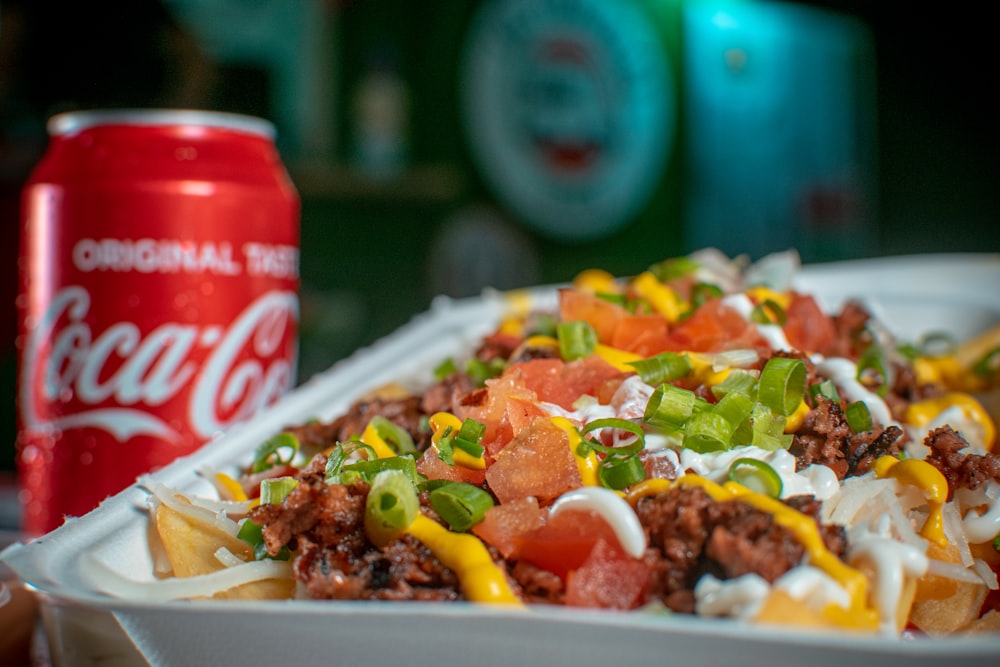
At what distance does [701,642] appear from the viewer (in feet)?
2.47

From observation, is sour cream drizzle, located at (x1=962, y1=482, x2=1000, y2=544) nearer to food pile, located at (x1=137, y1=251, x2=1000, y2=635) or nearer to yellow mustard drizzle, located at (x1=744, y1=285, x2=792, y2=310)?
food pile, located at (x1=137, y1=251, x2=1000, y2=635)

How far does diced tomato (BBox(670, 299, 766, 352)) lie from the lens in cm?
162

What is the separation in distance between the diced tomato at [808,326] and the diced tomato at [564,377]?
18.6 inches

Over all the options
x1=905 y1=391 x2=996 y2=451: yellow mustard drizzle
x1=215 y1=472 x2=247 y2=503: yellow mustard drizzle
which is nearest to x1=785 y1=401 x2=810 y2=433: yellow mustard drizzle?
x1=905 y1=391 x2=996 y2=451: yellow mustard drizzle

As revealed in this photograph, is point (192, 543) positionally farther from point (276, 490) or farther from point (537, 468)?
point (537, 468)

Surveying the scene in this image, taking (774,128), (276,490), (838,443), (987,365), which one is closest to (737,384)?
(838,443)

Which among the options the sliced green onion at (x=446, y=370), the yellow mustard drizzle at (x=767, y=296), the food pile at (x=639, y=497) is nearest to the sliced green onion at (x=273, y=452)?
the food pile at (x=639, y=497)

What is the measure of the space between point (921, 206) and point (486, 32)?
297 cm

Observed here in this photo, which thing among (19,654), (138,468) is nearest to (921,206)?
(138,468)

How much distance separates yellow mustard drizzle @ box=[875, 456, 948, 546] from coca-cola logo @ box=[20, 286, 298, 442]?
3.92 ft

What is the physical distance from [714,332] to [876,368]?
0.35 m

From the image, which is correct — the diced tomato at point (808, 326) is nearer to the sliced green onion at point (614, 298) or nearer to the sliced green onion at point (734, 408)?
the sliced green onion at point (614, 298)

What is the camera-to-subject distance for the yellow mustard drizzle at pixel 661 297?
1.83m

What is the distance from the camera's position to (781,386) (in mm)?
1342
